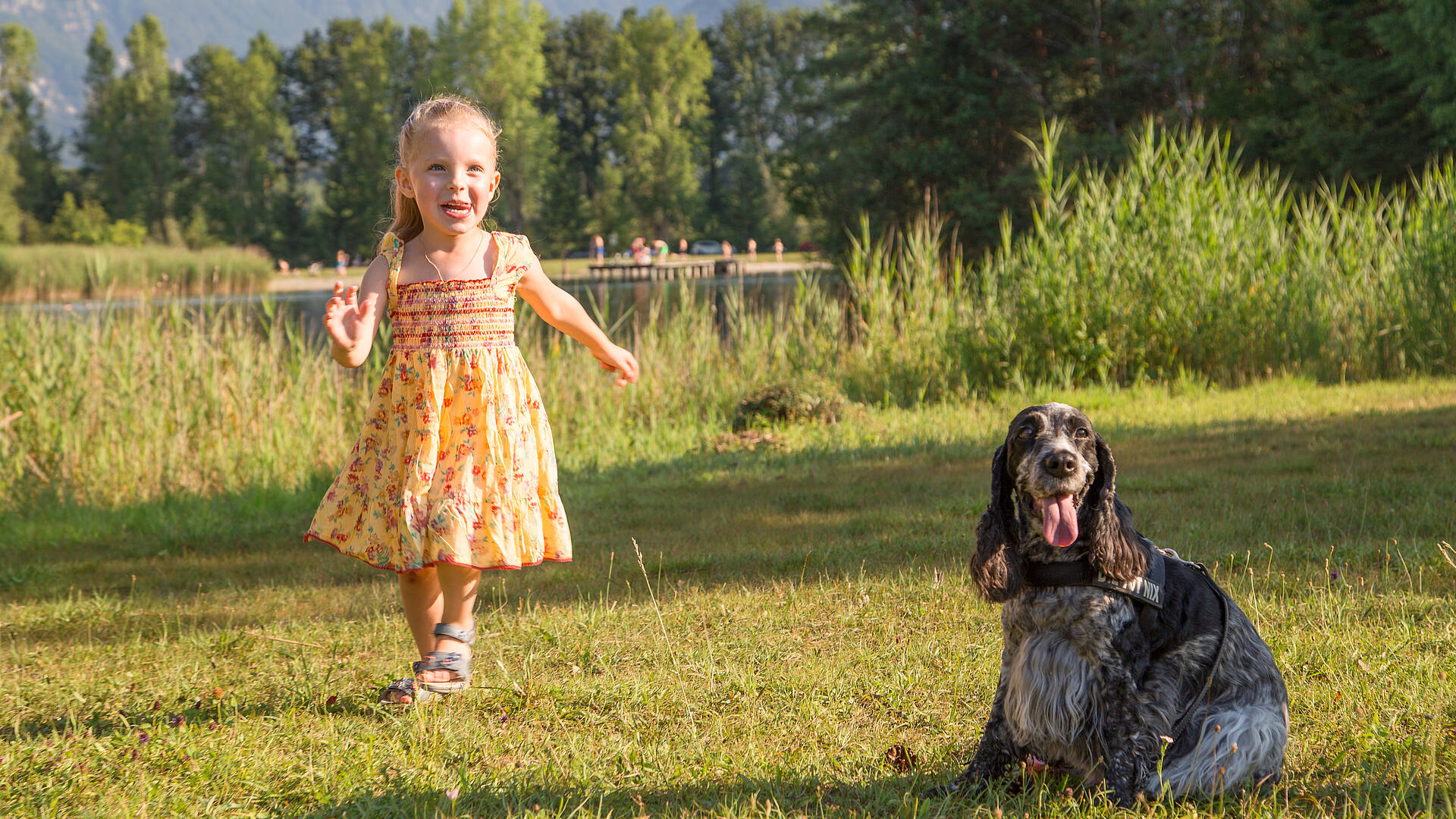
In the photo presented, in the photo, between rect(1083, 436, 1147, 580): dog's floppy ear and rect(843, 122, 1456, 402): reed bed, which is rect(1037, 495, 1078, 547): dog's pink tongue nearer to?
rect(1083, 436, 1147, 580): dog's floppy ear

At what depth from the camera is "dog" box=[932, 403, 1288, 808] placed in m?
2.49

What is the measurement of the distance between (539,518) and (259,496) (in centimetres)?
445

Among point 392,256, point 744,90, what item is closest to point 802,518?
point 392,256

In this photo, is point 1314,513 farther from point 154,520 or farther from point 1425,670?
point 154,520

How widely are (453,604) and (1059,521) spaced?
79.5 inches

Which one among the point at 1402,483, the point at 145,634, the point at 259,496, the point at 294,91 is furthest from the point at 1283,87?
the point at 294,91

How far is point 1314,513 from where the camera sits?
17.7ft

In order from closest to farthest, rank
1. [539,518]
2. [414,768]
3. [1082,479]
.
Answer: [1082,479], [414,768], [539,518]

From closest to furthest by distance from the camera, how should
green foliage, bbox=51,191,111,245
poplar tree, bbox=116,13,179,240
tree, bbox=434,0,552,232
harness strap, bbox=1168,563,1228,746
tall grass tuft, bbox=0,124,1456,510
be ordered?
1. harness strap, bbox=1168,563,1228,746
2. tall grass tuft, bbox=0,124,1456,510
3. green foliage, bbox=51,191,111,245
4. poplar tree, bbox=116,13,179,240
5. tree, bbox=434,0,552,232

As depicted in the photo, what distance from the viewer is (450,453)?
3.49m

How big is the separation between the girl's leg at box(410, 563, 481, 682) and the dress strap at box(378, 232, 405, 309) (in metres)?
0.93

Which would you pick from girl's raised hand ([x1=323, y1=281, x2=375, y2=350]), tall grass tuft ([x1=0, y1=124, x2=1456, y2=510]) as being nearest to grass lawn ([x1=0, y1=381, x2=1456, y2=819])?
tall grass tuft ([x1=0, y1=124, x2=1456, y2=510])

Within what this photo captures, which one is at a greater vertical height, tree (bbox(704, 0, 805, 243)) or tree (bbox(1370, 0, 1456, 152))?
tree (bbox(704, 0, 805, 243))

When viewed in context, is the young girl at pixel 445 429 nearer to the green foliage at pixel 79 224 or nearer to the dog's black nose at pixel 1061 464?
the dog's black nose at pixel 1061 464
